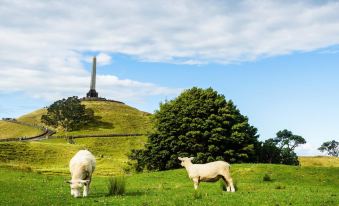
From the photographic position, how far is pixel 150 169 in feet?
241

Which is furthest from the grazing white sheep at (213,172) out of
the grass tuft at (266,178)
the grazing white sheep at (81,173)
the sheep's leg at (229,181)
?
the grass tuft at (266,178)

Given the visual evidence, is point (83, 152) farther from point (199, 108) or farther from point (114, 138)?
point (114, 138)

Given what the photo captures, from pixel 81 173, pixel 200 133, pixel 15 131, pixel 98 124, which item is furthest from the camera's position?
pixel 98 124

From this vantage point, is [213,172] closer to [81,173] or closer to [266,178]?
[81,173]

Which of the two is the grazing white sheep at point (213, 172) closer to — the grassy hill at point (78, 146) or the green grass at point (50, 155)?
the grassy hill at point (78, 146)

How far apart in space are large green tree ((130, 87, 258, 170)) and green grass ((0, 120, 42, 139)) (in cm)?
10544

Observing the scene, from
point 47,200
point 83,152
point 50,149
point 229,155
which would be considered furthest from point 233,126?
point 50,149

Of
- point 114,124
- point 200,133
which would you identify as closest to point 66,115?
point 114,124

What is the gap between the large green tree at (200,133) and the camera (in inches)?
2667

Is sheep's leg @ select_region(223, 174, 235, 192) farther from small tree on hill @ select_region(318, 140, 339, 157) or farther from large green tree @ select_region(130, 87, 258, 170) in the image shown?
small tree on hill @ select_region(318, 140, 339, 157)

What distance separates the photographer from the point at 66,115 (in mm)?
171500

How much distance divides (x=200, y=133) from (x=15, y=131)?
4976 inches

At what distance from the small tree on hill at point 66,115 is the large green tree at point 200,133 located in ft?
337

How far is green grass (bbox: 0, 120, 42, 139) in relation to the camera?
170450 mm
